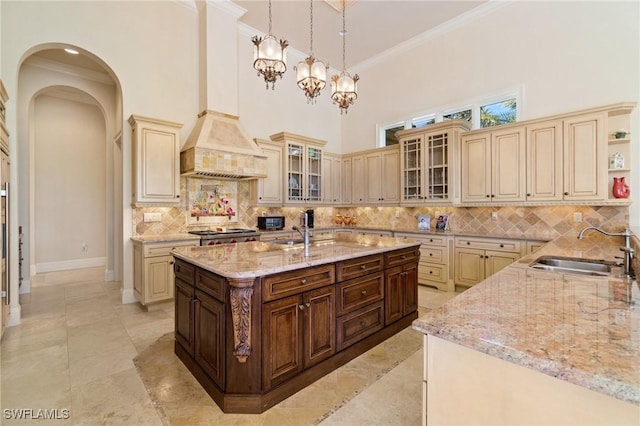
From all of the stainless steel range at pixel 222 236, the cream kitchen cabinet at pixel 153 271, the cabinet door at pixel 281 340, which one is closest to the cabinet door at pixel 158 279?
the cream kitchen cabinet at pixel 153 271

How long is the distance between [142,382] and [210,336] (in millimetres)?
788

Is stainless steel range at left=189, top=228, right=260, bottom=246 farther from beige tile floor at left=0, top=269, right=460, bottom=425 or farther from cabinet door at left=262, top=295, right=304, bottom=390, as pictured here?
cabinet door at left=262, top=295, right=304, bottom=390

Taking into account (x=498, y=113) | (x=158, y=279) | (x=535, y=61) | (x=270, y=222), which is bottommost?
(x=158, y=279)

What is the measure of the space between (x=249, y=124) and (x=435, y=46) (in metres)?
3.75

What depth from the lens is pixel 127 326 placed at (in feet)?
11.3

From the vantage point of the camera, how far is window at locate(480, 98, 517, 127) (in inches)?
184

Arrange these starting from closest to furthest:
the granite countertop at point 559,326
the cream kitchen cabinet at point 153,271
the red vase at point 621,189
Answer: the granite countertop at point 559,326 < the red vase at point 621,189 < the cream kitchen cabinet at point 153,271

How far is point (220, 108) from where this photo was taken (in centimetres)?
498

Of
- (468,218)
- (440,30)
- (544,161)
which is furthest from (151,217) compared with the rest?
(440,30)

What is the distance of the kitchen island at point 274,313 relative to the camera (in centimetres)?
196

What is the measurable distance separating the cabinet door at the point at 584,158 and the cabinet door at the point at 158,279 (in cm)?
537

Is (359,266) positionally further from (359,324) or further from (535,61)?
(535,61)

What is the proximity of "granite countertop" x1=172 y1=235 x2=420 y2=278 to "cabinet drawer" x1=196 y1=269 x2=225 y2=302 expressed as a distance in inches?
3.2

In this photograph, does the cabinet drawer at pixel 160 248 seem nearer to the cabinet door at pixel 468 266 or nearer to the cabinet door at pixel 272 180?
the cabinet door at pixel 272 180
